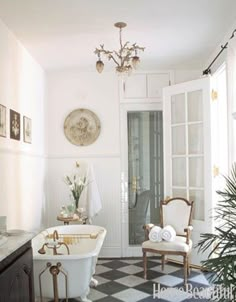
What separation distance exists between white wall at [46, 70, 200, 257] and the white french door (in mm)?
686

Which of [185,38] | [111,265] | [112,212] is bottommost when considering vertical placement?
[111,265]

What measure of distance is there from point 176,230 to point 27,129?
7.37 feet

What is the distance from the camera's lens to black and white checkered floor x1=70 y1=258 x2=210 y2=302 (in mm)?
3630

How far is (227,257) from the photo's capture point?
217 cm

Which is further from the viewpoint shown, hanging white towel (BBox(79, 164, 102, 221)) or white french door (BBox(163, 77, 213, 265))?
hanging white towel (BBox(79, 164, 102, 221))

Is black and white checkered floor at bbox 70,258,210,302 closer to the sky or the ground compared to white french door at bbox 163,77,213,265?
closer to the ground

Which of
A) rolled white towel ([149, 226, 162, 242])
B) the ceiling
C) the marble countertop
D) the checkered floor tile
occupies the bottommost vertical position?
the checkered floor tile

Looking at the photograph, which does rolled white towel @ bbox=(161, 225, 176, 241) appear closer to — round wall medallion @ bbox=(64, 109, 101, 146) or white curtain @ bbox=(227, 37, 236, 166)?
white curtain @ bbox=(227, 37, 236, 166)

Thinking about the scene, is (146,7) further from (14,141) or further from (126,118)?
(126,118)

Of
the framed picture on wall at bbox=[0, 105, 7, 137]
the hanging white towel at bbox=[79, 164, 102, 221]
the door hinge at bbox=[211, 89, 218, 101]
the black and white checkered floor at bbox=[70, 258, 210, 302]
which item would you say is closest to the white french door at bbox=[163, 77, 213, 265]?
the door hinge at bbox=[211, 89, 218, 101]

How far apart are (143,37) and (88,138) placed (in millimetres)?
1854

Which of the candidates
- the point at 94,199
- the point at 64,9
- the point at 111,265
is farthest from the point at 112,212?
the point at 64,9

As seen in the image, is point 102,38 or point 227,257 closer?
point 227,257

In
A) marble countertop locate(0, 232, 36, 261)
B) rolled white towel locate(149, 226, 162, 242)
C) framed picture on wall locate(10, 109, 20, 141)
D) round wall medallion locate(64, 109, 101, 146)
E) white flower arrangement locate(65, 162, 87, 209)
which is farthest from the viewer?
round wall medallion locate(64, 109, 101, 146)
